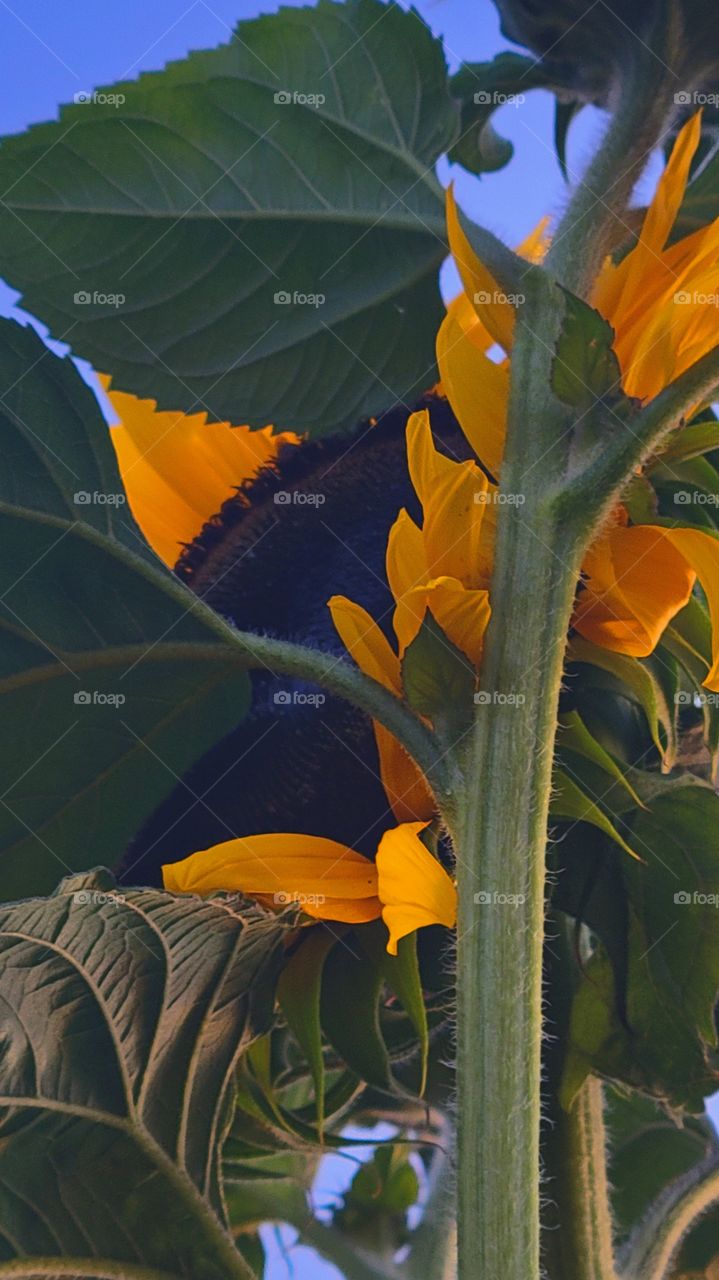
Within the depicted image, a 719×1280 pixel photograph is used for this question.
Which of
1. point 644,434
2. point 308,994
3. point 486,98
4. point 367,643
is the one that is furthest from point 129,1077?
point 486,98

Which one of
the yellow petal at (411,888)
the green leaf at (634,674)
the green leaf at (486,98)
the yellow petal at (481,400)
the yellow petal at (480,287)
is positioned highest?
the green leaf at (486,98)

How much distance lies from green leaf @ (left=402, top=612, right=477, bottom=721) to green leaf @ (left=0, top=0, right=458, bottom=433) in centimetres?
18

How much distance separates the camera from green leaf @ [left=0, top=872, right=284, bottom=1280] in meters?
0.47

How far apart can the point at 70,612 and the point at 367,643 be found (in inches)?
4.7

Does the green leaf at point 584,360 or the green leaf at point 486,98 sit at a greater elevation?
the green leaf at point 486,98

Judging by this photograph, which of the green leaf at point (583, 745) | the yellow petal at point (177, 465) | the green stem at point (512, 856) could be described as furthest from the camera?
the yellow petal at point (177, 465)

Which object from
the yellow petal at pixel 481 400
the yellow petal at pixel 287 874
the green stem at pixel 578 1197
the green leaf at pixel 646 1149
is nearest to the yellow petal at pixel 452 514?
the yellow petal at pixel 481 400

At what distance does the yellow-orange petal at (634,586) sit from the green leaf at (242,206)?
0.51ft

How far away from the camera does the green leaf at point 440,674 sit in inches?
17.5

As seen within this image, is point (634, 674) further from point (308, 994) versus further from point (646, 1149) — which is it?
point (646, 1149)

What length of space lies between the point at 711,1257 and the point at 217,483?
18.9 inches

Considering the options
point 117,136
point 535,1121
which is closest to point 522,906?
point 535,1121

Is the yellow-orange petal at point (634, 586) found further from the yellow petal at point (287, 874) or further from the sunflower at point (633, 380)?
the yellow petal at point (287, 874)

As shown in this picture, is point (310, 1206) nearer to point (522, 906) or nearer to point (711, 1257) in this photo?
point (711, 1257)
